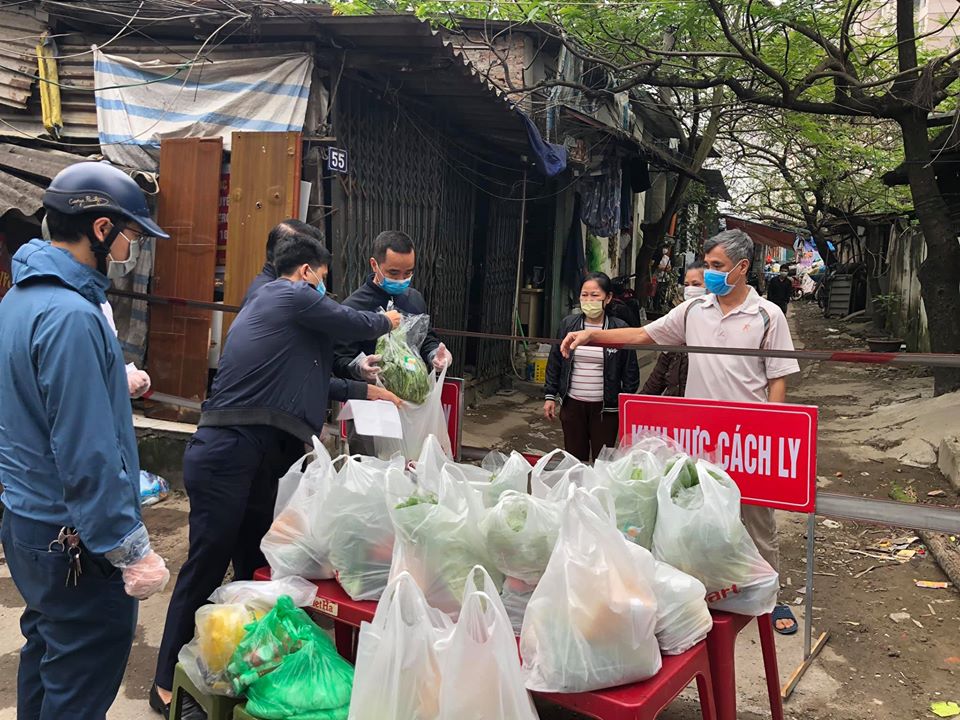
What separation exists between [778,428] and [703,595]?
1.25 meters

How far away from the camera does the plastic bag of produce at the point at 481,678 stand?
66.9 inches

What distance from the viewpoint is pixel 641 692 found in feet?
6.01

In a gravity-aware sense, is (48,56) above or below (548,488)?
above

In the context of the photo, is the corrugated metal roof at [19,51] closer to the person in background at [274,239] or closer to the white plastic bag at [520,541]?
the person in background at [274,239]

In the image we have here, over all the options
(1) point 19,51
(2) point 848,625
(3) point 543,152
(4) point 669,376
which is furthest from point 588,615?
(1) point 19,51

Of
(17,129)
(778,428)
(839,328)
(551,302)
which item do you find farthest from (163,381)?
(839,328)

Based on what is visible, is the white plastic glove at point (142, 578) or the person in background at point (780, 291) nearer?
the white plastic glove at point (142, 578)

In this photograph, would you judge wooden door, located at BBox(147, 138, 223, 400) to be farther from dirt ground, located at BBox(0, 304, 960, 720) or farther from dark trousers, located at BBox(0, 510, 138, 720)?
dark trousers, located at BBox(0, 510, 138, 720)

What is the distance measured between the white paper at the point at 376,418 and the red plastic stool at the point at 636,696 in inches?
63.4

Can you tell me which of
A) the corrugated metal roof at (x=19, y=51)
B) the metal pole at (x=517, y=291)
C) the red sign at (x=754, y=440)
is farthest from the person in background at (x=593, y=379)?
the corrugated metal roof at (x=19, y=51)

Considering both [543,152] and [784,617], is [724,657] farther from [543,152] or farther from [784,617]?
[543,152]

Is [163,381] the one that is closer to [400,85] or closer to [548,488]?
[400,85]

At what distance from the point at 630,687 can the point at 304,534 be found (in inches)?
47.6

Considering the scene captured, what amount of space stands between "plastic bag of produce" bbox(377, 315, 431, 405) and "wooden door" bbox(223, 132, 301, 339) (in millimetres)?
2105
